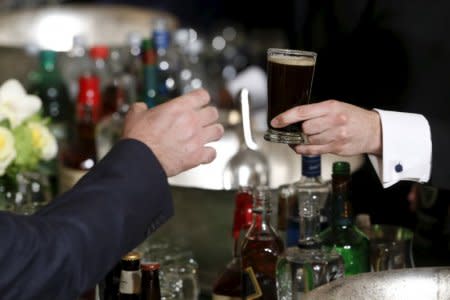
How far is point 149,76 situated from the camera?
303 centimetres

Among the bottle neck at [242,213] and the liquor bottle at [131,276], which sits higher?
the bottle neck at [242,213]

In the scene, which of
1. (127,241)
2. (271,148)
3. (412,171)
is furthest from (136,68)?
(127,241)

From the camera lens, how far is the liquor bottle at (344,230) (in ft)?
6.22

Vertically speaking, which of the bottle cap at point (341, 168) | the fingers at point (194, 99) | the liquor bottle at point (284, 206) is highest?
the fingers at point (194, 99)

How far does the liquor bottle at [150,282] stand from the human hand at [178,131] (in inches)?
8.1

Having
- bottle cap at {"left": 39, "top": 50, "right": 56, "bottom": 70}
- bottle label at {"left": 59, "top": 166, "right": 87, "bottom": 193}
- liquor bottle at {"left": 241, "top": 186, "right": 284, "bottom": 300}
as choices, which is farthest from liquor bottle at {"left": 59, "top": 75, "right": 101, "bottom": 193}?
liquor bottle at {"left": 241, "top": 186, "right": 284, "bottom": 300}

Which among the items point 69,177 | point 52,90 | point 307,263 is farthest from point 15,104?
point 52,90

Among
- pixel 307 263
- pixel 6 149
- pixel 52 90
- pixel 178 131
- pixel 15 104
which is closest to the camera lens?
pixel 178 131

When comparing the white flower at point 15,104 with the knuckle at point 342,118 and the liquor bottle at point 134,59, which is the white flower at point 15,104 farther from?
the liquor bottle at point 134,59

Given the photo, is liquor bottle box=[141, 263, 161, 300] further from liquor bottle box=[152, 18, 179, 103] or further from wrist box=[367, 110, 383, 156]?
liquor bottle box=[152, 18, 179, 103]

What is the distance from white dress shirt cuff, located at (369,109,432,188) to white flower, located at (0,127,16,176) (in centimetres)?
71

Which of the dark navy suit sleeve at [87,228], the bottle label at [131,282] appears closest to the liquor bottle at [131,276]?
the bottle label at [131,282]

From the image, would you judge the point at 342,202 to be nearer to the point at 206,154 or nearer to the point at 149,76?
the point at 206,154

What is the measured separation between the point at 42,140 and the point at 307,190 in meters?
0.61
